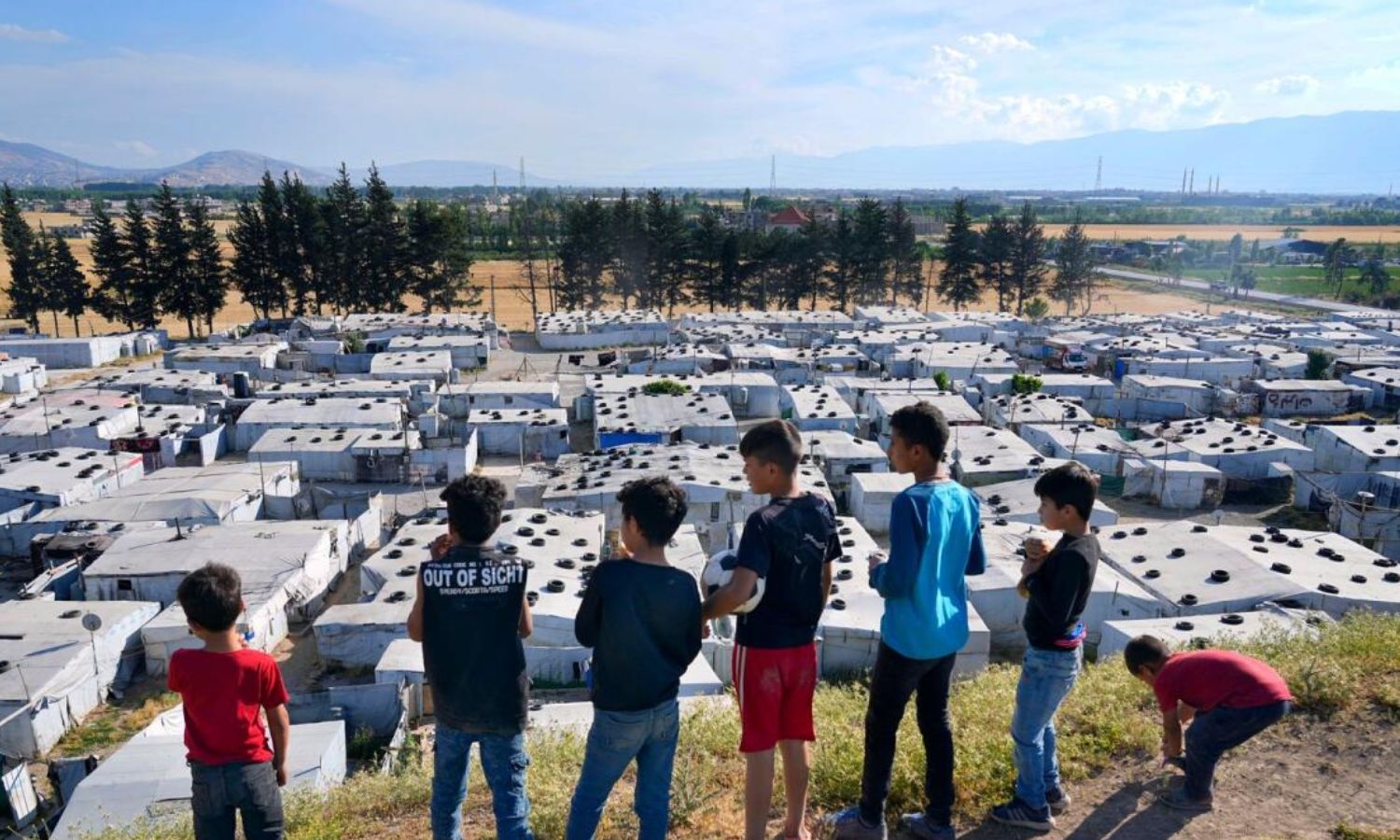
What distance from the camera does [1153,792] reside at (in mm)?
6008

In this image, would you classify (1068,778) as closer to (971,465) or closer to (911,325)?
(971,465)

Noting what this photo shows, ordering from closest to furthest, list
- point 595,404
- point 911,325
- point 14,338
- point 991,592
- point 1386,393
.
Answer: point 991,592 → point 595,404 → point 1386,393 → point 14,338 → point 911,325

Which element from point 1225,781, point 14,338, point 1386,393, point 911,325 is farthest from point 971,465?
point 14,338

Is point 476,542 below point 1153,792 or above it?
above

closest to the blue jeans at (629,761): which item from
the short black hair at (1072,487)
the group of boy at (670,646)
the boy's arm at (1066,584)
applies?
the group of boy at (670,646)

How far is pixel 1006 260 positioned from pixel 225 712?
70557mm

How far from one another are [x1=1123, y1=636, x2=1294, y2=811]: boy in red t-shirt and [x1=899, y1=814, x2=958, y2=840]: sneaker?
168 cm

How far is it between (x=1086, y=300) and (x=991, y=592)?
68.3 meters

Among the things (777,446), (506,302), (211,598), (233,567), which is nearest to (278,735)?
(211,598)

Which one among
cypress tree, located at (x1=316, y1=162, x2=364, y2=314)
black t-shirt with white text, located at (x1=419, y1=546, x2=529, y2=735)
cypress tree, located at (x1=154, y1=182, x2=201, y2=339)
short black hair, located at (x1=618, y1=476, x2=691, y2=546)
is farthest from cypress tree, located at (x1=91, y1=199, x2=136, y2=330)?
short black hair, located at (x1=618, y1=476, x2=691, y2=546)

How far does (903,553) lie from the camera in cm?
486

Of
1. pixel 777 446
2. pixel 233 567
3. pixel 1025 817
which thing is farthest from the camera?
pixel 233 567

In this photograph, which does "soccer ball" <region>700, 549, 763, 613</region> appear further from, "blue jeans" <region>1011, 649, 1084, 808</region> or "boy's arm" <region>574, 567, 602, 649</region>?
"blue jeans" <region>1011, 649, 1084, 808</region>

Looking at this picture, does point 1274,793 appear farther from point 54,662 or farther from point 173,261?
point 173,261
